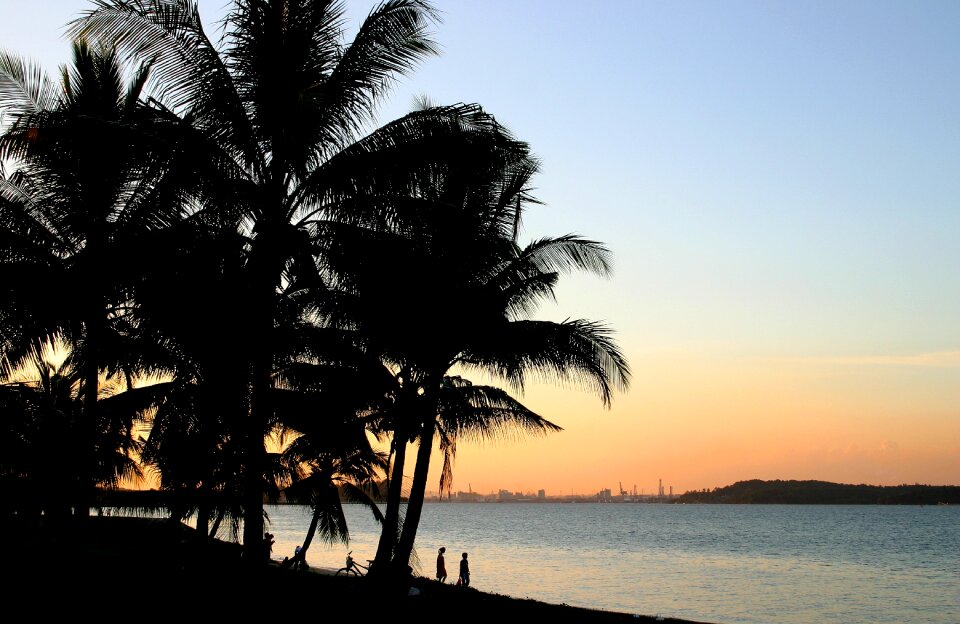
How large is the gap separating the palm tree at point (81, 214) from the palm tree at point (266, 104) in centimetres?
86

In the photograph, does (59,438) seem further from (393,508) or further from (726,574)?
(726,574)

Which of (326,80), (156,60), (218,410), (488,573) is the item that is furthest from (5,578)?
(488,573)

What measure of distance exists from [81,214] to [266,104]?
5.62 meters

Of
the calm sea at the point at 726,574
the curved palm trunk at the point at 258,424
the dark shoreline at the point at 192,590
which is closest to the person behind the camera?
the curved palm trunk at the point at 258,424

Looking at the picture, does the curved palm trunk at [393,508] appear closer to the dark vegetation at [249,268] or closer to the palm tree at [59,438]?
the dark vegetation at [249,268]

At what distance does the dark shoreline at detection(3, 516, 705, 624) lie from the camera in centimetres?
1185

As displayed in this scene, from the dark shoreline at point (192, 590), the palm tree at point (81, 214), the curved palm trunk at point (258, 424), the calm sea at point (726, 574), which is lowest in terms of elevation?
the calm sea at point (726, 574)

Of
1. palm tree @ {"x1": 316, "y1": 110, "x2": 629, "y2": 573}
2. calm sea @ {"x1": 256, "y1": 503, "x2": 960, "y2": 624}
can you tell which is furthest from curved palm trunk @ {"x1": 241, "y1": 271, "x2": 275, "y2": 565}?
calm sea @ {"x1": 256, "y1": 503, "x2": 960, "y2": 624}

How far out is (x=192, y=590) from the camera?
42.2ft

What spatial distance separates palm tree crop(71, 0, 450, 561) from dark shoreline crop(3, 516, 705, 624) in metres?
2.27

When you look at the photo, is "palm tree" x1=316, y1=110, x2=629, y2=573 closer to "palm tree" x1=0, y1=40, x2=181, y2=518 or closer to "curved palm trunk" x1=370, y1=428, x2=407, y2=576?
"curved palm trunk" x1=370, y1=428, x2=407, y2=576

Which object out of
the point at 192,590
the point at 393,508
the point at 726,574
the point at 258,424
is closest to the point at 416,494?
the point at 393,508

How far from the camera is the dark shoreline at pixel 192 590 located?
11.9 meters

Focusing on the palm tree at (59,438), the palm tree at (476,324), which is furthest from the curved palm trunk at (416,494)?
the palm tree at (59,438)
